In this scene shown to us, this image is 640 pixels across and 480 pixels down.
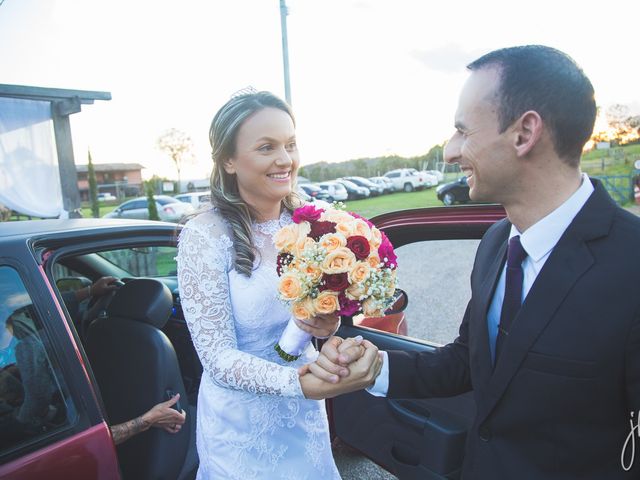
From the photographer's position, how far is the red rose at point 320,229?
1.56 meters

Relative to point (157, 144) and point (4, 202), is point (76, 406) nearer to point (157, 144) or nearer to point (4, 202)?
point (4, 202)

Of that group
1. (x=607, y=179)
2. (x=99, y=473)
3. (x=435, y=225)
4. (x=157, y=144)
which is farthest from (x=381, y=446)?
(x=157, y=144)

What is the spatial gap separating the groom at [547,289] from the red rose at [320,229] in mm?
476

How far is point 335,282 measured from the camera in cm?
146

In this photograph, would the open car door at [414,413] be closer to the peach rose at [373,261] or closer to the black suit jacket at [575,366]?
the black suit jacket at [575,366]

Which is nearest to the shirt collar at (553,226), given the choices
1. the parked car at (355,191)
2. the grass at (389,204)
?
the grass at (389,204)

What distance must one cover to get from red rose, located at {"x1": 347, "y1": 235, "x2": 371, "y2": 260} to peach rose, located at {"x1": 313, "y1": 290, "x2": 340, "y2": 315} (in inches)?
6.3

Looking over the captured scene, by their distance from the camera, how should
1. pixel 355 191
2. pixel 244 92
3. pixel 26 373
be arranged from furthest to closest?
pixel 355 191 → pixel 244 92 → pixel 26 373

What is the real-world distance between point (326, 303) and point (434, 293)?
205 inches

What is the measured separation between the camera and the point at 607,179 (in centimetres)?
1483

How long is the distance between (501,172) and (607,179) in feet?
53.7

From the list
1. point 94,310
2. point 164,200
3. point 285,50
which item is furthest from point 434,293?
point 164,200

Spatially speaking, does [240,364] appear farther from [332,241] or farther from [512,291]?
[512,291]

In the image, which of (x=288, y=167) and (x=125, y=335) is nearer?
(x=288, y=167)
